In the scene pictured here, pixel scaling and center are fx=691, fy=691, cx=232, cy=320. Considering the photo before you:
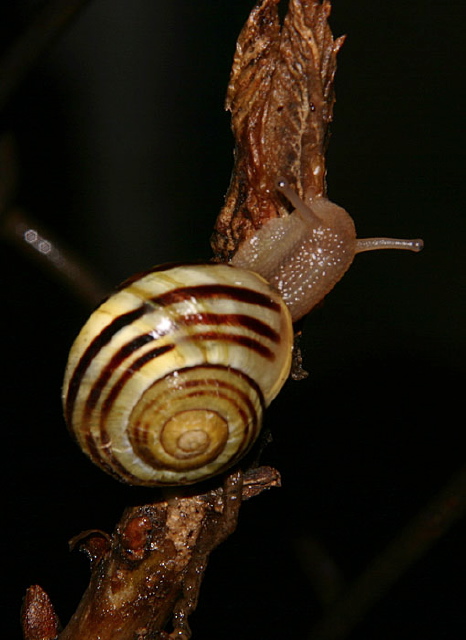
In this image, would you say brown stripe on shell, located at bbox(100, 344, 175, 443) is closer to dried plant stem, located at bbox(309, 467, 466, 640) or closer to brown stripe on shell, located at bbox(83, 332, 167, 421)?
→ brown stripe on shell, located at bbox(83, 332, 167, 421)

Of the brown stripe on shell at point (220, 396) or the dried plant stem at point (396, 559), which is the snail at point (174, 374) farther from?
the dried plant stem at point (396, 559)

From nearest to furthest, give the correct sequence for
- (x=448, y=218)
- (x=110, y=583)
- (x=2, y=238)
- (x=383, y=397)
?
(x=110, y=583) → (x=2, y=238) → (x=383, y=397) → (x=448, y=218)

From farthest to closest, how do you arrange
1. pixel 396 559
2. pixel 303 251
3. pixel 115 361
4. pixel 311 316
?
pixel 311 316 → pixel 396 559 → pixel 303 251 → pixel 115 361

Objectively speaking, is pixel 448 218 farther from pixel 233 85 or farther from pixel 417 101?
pixel 233 85

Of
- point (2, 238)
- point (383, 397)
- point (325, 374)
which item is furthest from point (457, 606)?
point (2, 238)

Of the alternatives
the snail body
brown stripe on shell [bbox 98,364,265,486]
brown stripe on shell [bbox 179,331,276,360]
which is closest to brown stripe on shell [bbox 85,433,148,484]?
brown stripe on shell [bbox 98,364,265,486]

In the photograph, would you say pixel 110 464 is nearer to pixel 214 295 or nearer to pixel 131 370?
pixel 131 370

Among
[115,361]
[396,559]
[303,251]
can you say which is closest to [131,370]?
[115,361]
